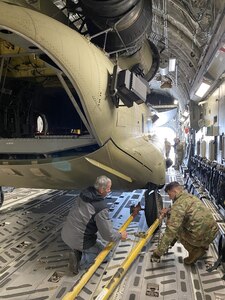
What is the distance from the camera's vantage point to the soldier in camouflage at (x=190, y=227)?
3.23 m

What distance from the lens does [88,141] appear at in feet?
10.2

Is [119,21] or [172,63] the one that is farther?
[172,63]

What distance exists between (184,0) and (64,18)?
2706 millimetres

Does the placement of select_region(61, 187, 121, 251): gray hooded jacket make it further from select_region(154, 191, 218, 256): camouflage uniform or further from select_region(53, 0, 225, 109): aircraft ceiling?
select_region(53, 0, 225, 109): aircraft ceiling

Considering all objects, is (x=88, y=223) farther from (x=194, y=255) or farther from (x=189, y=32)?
(x=189, y=32)

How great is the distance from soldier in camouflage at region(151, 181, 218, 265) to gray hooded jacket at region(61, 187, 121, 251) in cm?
57

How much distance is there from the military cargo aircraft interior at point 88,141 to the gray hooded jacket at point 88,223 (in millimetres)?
279

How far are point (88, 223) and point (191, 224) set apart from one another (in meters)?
1.19

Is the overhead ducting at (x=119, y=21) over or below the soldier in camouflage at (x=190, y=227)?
over

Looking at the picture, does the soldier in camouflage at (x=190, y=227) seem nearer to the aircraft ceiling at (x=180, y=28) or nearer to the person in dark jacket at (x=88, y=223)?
the person in dark jacket at (x=88, y=223)

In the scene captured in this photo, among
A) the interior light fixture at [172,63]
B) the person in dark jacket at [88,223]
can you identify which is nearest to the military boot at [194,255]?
the person in dark jacket at [88,223]

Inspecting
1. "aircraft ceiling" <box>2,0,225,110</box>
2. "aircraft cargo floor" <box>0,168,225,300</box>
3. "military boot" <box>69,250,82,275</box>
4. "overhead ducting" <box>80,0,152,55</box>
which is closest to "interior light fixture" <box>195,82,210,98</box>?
"aircraft ceiling" <box>2,0,225,110</box>

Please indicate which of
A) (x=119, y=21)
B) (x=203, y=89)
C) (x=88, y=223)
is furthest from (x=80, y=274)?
(x=203, y=89)

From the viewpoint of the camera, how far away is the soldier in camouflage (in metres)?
3.23
